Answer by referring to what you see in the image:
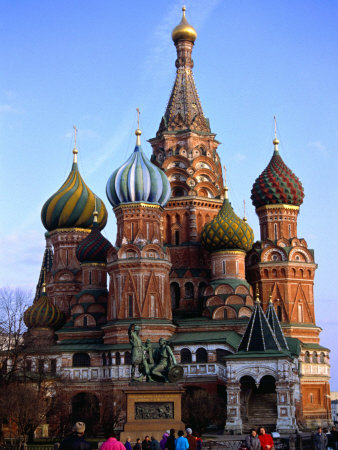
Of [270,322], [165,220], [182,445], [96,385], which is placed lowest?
[182,445]

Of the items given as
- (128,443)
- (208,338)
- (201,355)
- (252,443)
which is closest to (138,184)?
(208,338)

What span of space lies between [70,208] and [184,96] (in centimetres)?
1178

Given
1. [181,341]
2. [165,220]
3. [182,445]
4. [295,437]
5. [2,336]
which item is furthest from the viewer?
[165,220]

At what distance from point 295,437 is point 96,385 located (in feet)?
75.1

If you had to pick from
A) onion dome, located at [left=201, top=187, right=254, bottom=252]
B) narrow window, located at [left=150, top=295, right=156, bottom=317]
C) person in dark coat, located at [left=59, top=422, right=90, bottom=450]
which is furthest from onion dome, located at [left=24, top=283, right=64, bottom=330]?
person in dark coat, located at [left=59, top=422, right=90, bottom=450]

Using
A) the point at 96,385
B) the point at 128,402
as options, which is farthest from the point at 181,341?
the point at 128,402

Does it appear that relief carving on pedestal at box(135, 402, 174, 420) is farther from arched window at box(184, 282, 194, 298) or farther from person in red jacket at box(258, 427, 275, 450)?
arched window at box(184, 282, 194, 298)

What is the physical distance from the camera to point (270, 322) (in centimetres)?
4403

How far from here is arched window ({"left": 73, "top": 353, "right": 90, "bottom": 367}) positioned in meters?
48.1

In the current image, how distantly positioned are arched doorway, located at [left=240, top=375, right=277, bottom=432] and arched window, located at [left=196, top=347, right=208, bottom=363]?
3.94 m

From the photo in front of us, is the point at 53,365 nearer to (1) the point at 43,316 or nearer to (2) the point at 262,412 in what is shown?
(1) the point at 43,316

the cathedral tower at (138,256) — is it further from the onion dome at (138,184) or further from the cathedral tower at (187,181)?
the cathedral tower at (187,181)

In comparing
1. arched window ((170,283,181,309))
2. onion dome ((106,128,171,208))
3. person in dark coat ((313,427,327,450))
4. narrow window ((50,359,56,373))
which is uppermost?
onion dome ((106,128,171,208))

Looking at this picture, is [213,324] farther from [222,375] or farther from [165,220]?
[165,220]
